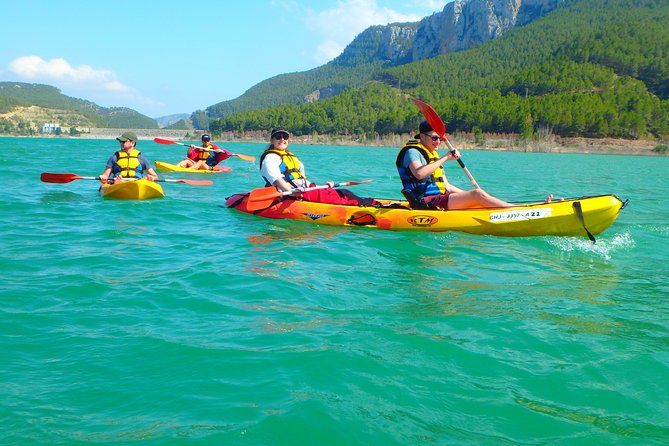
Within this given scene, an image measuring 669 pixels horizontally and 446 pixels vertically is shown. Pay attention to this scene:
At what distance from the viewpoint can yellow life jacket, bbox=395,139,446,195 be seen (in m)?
8.82

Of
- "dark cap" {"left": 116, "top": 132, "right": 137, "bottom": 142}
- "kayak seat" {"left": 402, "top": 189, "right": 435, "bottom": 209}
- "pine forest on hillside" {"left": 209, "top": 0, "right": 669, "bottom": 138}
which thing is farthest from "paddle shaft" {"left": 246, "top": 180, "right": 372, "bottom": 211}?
"pine forest on hillside" {"left": 209, "top": 0, "right": 669, "bottom": 138}

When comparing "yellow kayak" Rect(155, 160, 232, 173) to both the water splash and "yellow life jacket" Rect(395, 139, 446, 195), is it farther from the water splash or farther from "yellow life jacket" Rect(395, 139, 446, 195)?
the water splash

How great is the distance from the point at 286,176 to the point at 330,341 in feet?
21.1

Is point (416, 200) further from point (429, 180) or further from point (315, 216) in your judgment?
point (315, 216)

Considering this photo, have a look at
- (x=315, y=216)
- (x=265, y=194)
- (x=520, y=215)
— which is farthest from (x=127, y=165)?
(x=520, y=215)

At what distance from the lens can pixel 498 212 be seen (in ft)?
27.7

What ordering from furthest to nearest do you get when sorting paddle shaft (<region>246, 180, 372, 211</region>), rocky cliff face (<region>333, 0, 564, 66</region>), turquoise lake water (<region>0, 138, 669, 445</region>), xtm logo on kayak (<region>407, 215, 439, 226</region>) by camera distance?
rocky cliff face (<region>333, 0, 564, 66</region>) < paddle shaft (<region>246, 180, 372, 211</region>) < xtm logo on kayak (<region>407, 215, 439, 226</region>) < turquoise lake water (<region>0, 138, 669, 445</region>)

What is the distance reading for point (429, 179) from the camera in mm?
9078

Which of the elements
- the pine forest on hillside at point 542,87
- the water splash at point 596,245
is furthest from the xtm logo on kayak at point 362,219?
the pine forest on hillside at point 542,87

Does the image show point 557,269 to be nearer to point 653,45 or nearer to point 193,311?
point 193,311

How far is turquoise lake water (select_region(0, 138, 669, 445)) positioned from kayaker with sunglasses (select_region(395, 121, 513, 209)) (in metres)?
0.83

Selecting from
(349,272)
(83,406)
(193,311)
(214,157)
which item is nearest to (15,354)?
(83,406)

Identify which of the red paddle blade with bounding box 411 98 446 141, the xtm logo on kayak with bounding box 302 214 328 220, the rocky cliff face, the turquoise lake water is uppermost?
the rocky cliff face

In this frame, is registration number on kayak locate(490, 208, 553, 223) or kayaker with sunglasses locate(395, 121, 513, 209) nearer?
registration number on kayak locate(490, 208, 553, 223)
